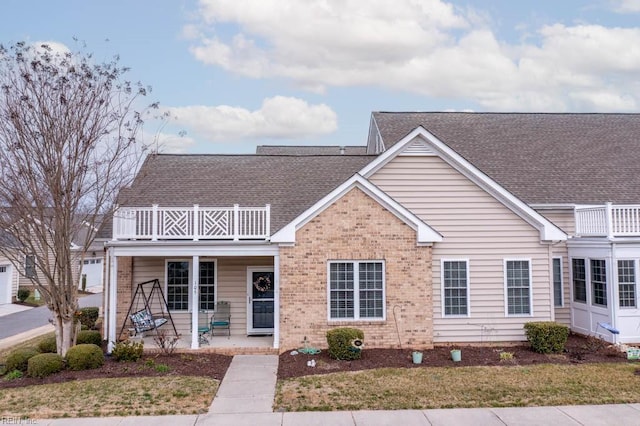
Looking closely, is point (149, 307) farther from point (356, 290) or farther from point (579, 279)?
point (579, 279)

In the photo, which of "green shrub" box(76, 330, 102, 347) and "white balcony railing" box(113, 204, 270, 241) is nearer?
"green shrub" box(76, 330, 102, 347)

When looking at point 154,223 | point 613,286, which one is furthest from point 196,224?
point 613,286

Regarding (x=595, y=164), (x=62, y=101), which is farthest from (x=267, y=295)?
(x=595, y=164)

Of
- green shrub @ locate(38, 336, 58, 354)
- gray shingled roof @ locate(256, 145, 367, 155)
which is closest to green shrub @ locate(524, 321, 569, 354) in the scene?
green shrub @ locate(38, 336, 58, 354)

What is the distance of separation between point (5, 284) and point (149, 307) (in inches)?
803

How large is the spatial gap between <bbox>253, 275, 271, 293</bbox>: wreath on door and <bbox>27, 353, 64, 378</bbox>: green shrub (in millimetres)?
5856

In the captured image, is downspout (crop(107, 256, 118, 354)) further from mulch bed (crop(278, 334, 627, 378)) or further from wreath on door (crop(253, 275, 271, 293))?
mulch bed (crop(278, 334, 627, 378))

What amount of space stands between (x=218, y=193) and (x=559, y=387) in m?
11.5

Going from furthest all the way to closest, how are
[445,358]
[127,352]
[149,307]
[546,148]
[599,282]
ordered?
[546,148] → [149,307] → [599,282] → [445,358] → [127,352]

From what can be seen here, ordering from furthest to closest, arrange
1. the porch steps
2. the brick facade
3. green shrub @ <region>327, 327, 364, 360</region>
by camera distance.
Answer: the brick facade
green shrub @ <region>327, 327, 364, 360</region>
the porch steps

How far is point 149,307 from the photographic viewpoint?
1562 centimetres

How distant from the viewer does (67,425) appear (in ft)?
27.8

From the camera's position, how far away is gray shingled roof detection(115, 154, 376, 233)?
16578 millimetres

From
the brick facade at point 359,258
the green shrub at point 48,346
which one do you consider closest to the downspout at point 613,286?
the brick facade at point 359,258
